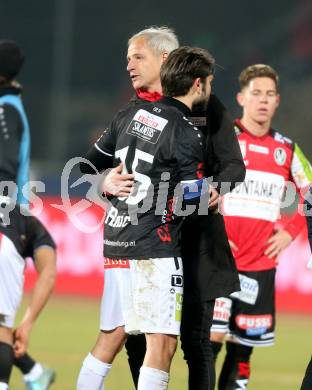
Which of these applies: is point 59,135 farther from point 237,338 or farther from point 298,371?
point 237,338

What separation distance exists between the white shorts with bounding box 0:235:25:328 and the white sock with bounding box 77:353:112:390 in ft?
1.64

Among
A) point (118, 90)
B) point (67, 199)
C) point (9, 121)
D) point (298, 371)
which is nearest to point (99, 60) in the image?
point (118, 90)

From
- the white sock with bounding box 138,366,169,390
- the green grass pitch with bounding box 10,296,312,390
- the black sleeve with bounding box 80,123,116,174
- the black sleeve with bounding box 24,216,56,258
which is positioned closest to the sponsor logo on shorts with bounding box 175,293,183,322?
the white sock with bounding box 138,366,169,390

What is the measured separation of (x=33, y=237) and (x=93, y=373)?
0.87 metres

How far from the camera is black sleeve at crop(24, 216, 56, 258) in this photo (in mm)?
6113

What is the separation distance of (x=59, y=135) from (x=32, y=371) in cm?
1043

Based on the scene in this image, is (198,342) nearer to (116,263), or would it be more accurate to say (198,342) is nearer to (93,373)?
(116,263)

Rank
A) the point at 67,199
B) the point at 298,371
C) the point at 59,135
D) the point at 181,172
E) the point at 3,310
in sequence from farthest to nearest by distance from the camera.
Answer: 1. the point at 59,135
2. the point at 67,199
3. the point at 298,371
4. the point at 3,310
5. the point at 181,172

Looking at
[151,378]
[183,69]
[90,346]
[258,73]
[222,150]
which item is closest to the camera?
[151,378]

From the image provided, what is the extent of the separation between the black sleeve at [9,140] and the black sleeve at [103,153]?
1.28 ft

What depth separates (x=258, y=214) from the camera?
753 centimetres

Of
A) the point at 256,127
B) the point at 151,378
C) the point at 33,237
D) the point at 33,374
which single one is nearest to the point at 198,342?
the point at 151,378

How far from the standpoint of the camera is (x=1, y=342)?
5824 mm

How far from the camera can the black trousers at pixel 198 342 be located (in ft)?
18.2
